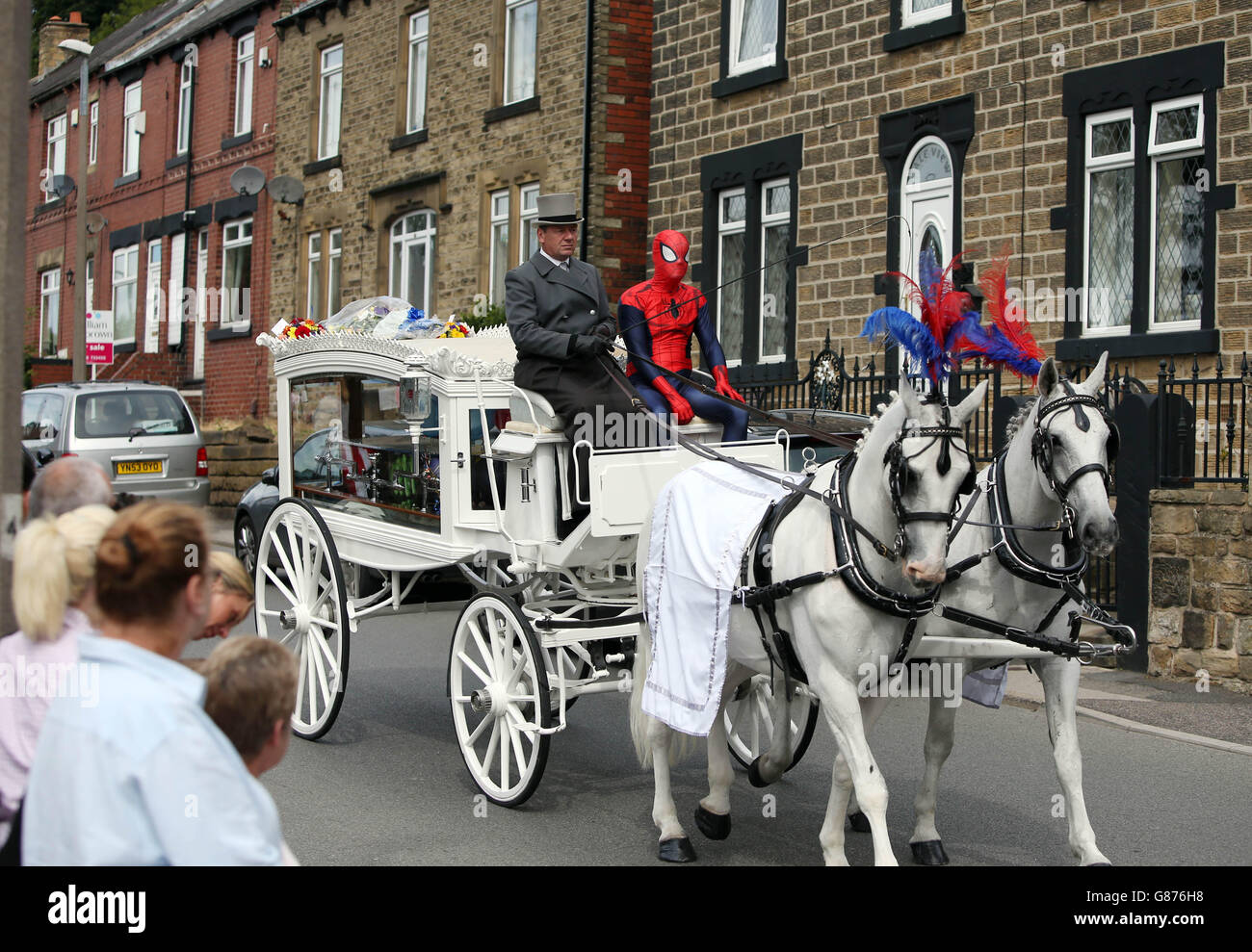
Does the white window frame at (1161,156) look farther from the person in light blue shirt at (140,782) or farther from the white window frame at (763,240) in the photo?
the person in light blue shirt at (140,782)

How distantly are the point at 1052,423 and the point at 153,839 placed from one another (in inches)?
162

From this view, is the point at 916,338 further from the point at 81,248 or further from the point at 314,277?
the point at 314,277

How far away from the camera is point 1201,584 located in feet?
35.0

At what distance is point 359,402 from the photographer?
8.95 m

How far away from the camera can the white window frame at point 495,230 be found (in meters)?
22.6

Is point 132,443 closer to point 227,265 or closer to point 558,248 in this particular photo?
point 558,248

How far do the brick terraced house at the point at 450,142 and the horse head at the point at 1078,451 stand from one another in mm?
14728

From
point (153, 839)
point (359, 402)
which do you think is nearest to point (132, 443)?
point (359, 402)

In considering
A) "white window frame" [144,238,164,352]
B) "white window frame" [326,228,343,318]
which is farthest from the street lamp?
"white window frame" [144,238,164,352]

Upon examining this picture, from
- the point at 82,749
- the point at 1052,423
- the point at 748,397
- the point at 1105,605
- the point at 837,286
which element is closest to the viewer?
the point at 82,749

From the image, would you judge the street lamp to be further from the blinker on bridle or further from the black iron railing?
the blinker on bridle

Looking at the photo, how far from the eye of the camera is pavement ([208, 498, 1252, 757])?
8.98 m

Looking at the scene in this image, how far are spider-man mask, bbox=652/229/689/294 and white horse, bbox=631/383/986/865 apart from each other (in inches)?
74.1

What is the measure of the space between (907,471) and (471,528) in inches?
134
